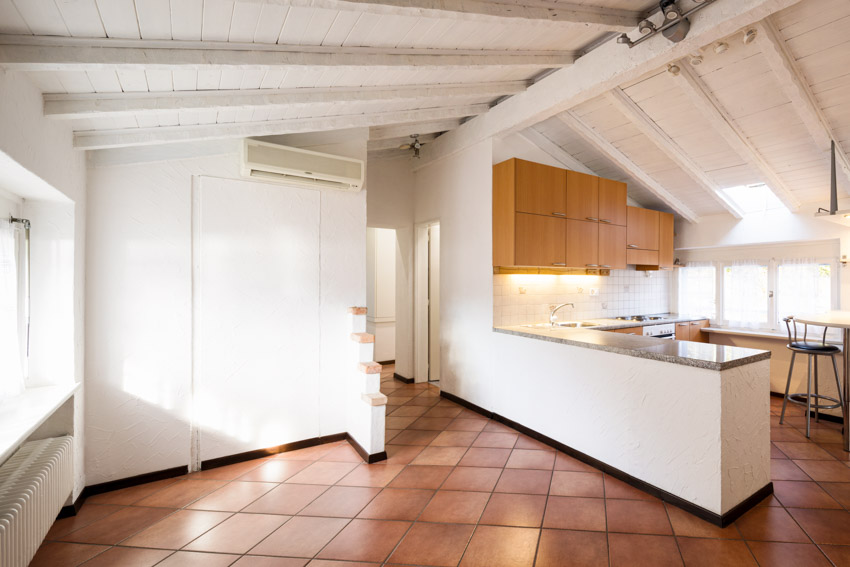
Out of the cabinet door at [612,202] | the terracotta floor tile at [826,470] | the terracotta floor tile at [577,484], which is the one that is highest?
the cabinet door at [612,202]

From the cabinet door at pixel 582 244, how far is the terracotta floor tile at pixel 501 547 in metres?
2.53

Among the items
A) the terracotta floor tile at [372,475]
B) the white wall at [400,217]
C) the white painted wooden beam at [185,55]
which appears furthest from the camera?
the white wall at [400,217]

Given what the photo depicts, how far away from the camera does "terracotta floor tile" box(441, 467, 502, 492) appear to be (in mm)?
2564

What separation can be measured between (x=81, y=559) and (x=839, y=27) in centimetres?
495

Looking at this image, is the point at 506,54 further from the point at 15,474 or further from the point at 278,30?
the point at 15,474

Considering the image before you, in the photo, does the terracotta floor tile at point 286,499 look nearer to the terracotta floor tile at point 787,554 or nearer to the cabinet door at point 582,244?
the terracotta floor tile at point 787,554

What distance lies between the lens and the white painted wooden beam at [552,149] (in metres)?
4.18

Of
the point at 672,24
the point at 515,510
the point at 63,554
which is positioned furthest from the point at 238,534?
the point at 672,24

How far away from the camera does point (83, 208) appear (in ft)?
8.02

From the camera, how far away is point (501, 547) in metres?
1.98

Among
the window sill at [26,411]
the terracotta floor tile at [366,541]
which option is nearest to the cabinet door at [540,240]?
the terracotta floor tile at [366,541]

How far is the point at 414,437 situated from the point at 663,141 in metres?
3.49

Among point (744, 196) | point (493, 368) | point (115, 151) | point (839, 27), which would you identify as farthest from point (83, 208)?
point (744, 196)

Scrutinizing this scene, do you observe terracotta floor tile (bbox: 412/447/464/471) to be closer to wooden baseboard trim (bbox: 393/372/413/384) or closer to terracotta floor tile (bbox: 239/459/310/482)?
terracotta floor tile (bbox: 239/459/310/482)
